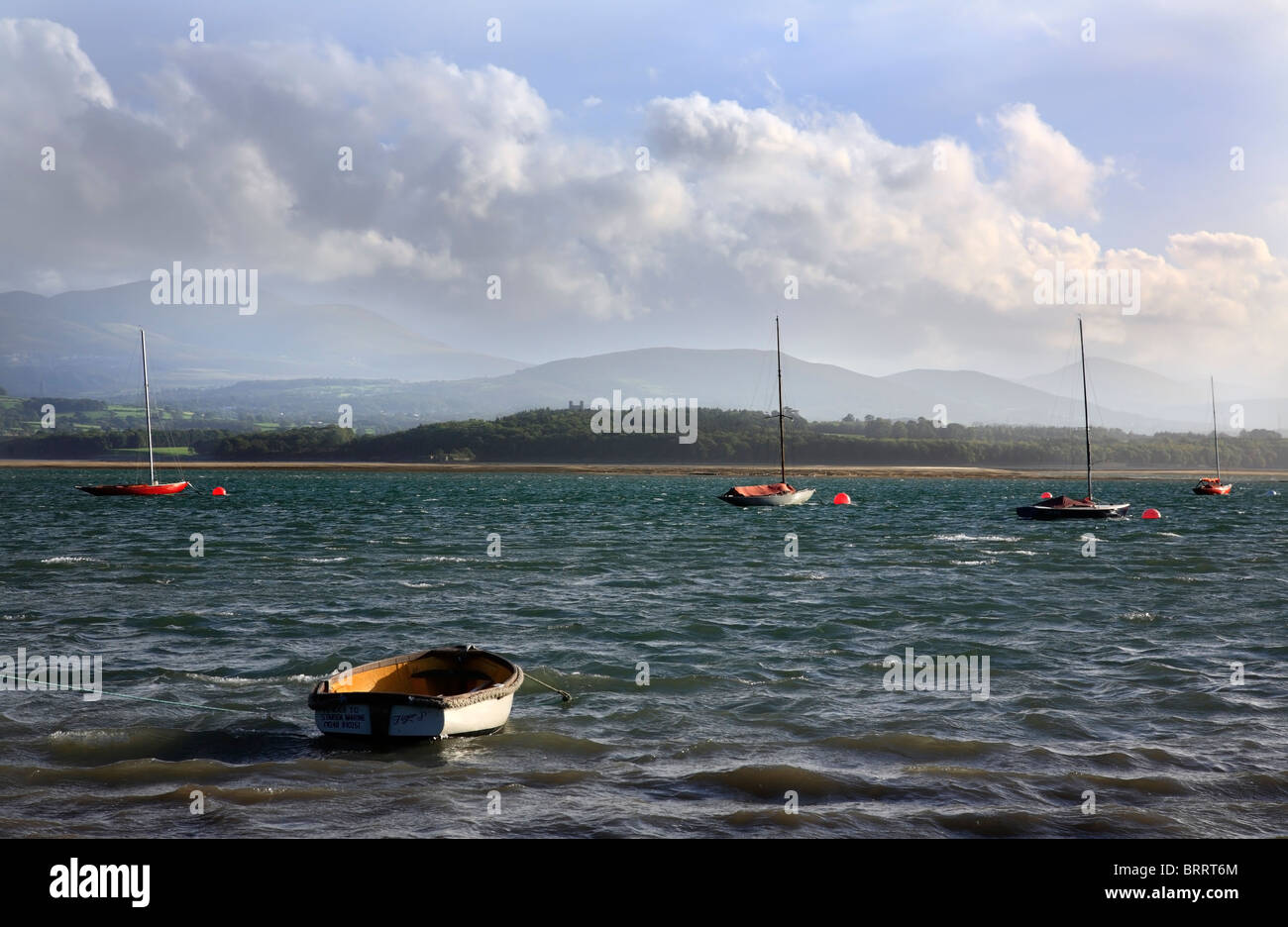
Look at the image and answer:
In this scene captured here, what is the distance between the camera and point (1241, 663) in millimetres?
20750

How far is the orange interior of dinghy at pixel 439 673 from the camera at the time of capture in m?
16.1

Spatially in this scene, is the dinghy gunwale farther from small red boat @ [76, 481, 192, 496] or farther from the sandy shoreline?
the sandy shoreline

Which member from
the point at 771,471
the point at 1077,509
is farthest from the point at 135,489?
the point at 771,471

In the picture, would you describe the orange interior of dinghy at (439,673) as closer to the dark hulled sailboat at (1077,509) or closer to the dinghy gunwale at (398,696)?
the dinghy gunwale at (398,696)

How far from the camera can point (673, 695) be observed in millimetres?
17875

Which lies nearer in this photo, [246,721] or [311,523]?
[246,721]

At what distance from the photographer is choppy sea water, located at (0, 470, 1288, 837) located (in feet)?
39.4

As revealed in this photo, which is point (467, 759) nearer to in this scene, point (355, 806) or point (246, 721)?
point (355, 806)
